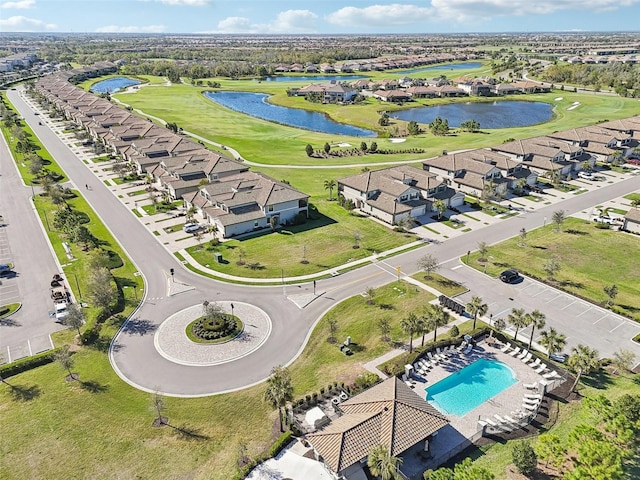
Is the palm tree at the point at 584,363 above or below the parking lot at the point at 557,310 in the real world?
above

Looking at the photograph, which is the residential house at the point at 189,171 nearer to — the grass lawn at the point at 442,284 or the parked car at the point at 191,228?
the parked car at the point at 191,228

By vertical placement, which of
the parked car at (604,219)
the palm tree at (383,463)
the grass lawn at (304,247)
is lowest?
the grass lawn at (304,247)

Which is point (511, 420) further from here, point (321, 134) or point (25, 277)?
point (321, 134)

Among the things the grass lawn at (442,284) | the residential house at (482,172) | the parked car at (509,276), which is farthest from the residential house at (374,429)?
the residential house at (482,172)

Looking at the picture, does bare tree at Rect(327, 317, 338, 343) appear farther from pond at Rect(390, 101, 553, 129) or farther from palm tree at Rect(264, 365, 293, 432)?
pond at Rect(390, 101, 553, 129)

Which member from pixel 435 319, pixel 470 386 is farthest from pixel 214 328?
pixel 470 386

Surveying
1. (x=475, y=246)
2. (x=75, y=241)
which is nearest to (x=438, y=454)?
(x=475, y=246)

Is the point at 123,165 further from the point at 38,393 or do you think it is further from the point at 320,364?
the point at 320,364
